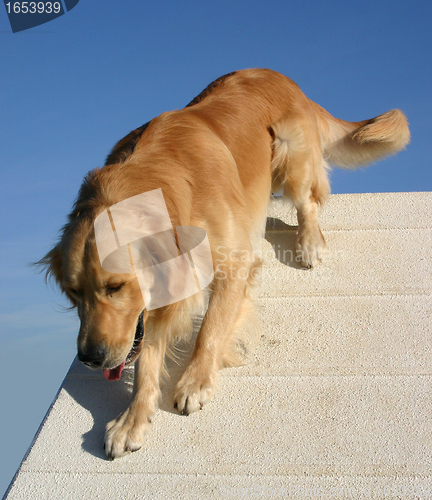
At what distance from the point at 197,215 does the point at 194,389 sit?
2.88 feet

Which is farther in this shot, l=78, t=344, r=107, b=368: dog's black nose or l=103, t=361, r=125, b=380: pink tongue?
l=103, t=361, r=125, b=380: pink tongue

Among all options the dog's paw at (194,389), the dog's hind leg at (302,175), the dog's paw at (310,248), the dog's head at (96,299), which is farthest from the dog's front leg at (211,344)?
the dog's hind leg at (302,175)

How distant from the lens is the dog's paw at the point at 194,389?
2.27m

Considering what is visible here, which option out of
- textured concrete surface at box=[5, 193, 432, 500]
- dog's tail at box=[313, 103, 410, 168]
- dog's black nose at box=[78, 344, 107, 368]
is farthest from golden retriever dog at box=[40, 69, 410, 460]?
dog's tail at box=[313, 103, 410, 168]

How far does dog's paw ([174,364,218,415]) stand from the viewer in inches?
89.5

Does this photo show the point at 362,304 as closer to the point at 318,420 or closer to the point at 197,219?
the point at 318,420

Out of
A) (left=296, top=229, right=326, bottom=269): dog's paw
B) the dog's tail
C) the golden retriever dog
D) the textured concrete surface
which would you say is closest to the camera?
the textured concrete surface

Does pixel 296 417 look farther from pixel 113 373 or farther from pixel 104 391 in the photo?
pixel 104 391

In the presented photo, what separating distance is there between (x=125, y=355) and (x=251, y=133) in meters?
1.71

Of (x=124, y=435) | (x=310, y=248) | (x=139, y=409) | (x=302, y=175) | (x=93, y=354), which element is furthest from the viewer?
(x=302, y=175)

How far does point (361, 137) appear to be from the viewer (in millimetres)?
3791

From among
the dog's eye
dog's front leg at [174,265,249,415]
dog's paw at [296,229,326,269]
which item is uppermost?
the dog's eye

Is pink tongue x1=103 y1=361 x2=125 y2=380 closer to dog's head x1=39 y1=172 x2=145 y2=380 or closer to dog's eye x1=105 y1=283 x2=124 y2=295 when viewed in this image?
dog's head x1=39 y1=172 x2=145 y2=380

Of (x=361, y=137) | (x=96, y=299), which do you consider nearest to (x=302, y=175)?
(x=361, y=137)
